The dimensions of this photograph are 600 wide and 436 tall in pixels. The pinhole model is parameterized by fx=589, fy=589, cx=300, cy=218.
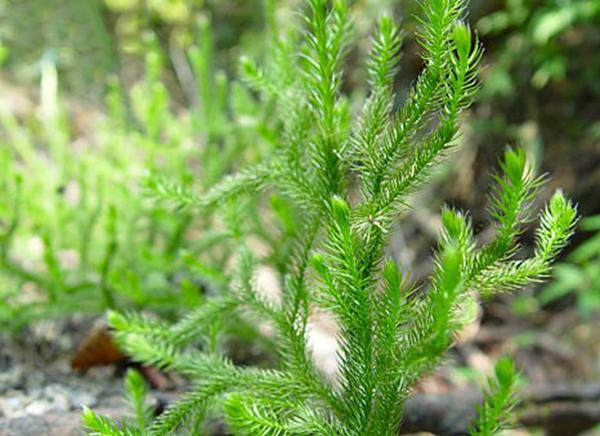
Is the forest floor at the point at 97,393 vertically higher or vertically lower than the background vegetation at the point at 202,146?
lower

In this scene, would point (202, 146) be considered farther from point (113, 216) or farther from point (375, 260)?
point (375, 260)

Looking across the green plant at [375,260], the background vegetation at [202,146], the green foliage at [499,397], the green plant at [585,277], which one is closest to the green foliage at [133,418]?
the green plant at [375,260]

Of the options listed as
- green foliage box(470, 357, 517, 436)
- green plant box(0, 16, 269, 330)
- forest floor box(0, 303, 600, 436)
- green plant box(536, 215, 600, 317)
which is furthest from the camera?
green plant box(536, 215, 600, 317)

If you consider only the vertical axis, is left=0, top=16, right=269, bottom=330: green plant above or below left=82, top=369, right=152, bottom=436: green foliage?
above

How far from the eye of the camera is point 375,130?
0.71 meters

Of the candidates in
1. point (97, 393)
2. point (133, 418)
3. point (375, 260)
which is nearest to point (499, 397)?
point (375, 260)

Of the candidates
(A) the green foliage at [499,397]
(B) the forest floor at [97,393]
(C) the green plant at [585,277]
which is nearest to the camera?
(A) the green foliage at [499,397]

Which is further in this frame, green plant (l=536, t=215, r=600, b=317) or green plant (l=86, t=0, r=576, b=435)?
green plant (l=536, t=215, r=600, b=317)

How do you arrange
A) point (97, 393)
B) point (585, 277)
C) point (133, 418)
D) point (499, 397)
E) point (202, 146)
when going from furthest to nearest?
point (585, 277)
point (202, 146)
point (97, 393)
point (133, 418)
point (499, 397)

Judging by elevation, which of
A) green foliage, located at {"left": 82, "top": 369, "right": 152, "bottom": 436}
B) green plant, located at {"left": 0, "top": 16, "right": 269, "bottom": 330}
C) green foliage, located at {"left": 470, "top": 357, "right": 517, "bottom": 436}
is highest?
green plant, located at {"left": 0, "top": 16, "right": 269, "bottom": 330}

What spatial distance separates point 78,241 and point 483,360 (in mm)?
1452

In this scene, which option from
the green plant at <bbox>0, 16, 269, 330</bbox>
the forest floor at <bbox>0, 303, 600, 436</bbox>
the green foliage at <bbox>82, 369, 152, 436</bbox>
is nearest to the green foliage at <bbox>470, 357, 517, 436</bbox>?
the forest floor at <bbox>0, 303, 600, 436</bbox>

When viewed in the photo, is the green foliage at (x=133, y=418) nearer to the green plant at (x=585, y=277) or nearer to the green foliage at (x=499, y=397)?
the green foliage at (x=499, y=397)

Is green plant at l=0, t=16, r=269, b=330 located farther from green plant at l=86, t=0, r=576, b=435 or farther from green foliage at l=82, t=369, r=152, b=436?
green plant at l=86, t=0, r=576, b=435
